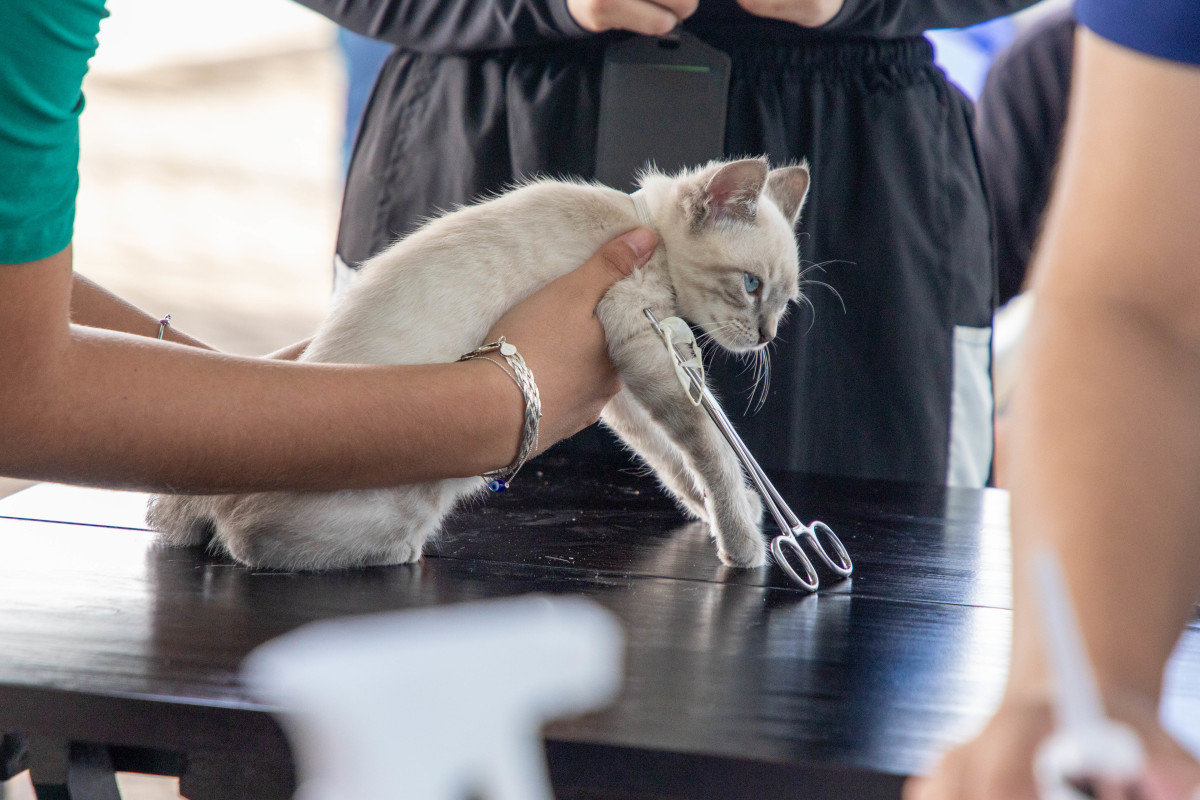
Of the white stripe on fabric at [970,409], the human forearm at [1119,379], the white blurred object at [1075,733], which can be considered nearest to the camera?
the white blurred object at [1075,733]

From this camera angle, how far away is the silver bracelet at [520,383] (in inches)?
36.7

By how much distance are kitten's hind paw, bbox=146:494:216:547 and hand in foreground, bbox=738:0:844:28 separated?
837 mm

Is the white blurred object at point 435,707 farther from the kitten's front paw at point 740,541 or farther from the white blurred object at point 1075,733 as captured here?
the kitten's front paw at point 740,541

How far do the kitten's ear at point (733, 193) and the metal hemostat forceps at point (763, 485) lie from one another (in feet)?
0.53

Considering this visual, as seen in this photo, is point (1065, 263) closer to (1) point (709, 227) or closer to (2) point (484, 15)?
(1) point (709, 227)

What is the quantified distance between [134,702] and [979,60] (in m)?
2.54

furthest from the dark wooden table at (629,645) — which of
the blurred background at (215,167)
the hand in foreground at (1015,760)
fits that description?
the blurred background at (215,167)

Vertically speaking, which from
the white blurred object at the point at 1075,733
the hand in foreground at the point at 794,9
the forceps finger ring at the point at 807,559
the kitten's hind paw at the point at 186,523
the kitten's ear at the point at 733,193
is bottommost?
the kitten's hind paw at the point at 186,523

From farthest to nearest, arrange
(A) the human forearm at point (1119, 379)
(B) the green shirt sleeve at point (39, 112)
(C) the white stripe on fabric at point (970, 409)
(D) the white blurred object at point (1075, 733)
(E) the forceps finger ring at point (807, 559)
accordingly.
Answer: (C) the white stripe on fabric at point (970, 409) < (E) the forceps finger ring at point (807, 559) < (B) the green shirt sleeve at point (39, 112) < (A) the human forearm at point (1119, 379) < (D) the white blurred object at point (1075, 733)

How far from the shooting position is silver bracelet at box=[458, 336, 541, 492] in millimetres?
932

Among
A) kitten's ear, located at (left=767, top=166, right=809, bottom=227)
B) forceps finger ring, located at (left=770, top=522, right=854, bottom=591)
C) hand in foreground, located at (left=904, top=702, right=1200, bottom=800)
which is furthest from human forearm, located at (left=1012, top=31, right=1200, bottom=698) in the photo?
kitten's ear, located at (left=767, top=166, right=809, bottom=227)

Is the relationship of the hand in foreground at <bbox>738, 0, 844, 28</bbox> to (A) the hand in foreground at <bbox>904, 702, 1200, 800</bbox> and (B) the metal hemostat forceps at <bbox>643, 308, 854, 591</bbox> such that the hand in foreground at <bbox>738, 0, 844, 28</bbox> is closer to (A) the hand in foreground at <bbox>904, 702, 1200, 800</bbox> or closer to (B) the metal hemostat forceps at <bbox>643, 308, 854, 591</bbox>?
(B) the metal hemostat forceps at <bbox>643, 308, 854, 591</bbox>

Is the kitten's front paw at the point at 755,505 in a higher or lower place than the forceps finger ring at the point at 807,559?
lower

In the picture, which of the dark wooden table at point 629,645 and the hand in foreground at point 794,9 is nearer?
the dark wooden table at point 629,645
